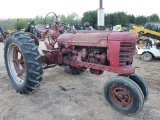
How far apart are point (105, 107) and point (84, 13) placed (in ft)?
71.8

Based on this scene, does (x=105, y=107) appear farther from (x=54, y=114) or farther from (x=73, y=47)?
(x=73, y=47)

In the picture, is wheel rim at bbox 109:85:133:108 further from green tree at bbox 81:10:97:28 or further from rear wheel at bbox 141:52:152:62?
green tree at bbox 81:10:97:28

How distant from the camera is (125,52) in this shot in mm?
3416

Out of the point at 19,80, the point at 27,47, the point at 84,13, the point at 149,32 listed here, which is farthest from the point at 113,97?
the point at 84,13

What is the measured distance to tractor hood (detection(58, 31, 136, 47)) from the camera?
130 inches

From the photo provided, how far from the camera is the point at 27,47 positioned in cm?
384

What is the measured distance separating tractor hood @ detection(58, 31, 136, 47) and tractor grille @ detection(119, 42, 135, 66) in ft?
0.37

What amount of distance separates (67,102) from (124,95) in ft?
3.63

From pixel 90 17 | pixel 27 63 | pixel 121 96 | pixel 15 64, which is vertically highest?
pixel 90 17

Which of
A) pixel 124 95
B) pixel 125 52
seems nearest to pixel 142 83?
pixel 124 95

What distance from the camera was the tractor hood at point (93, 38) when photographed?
3.31 meters

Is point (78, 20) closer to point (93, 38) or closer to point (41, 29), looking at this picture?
point (41, 29)

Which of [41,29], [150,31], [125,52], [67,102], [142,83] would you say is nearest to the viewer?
[125,52]

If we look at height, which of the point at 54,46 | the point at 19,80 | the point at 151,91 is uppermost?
the point at 54,46
